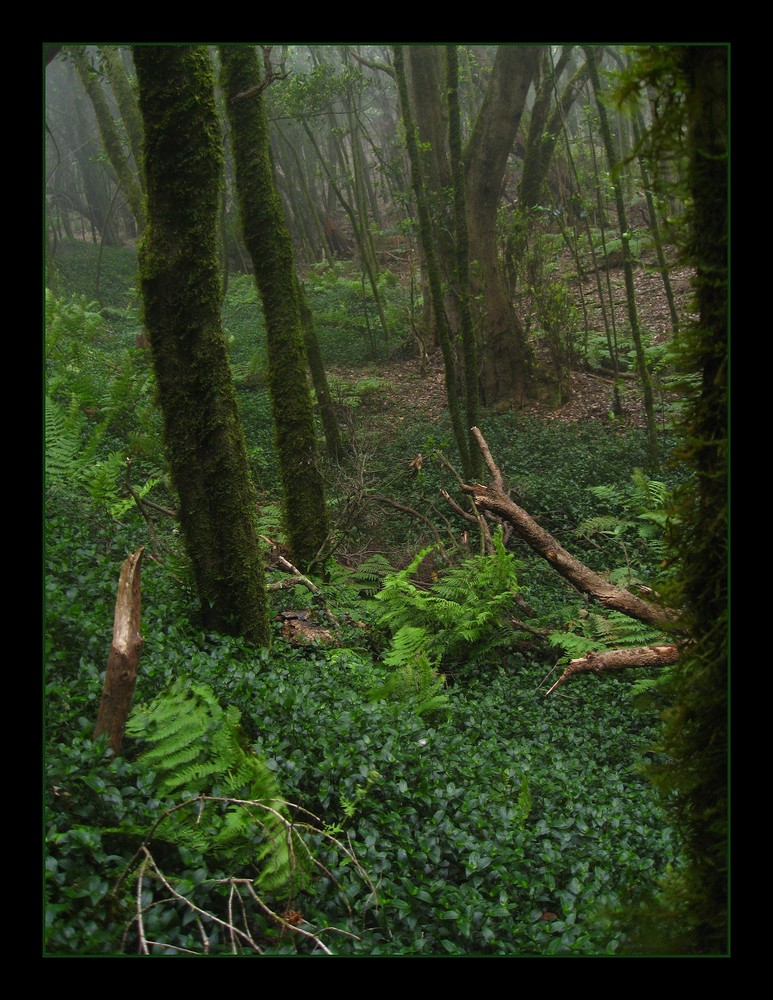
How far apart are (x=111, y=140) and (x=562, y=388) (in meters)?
9.80

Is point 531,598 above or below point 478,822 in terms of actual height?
below

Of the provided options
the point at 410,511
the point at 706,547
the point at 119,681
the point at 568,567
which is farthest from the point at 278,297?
the point at 706,547

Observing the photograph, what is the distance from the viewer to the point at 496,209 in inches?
520

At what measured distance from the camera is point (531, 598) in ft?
23.6

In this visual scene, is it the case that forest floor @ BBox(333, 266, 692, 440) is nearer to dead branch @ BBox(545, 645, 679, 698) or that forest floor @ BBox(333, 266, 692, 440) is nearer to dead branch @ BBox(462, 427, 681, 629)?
dead branch @ BBox(462, 427, 681, 629)

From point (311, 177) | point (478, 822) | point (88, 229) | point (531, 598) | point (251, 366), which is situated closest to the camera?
point (478, 822)

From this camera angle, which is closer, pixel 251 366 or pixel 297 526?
pixel 297 526

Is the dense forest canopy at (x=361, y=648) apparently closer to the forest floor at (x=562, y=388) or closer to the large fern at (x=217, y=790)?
the large fern at (x=217, y=790)

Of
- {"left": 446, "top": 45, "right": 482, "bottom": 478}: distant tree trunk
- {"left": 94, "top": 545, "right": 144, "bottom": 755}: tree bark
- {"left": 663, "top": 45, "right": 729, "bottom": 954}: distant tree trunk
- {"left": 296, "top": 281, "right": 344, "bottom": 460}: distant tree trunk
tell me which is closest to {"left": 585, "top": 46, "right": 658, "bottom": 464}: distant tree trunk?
{"left": 446, "top": 45, "right": 482, "bottom": 478}: distant tree trunk

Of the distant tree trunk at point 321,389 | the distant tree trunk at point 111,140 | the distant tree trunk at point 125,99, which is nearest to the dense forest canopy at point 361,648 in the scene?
the distant tree trunk at point 321,389
